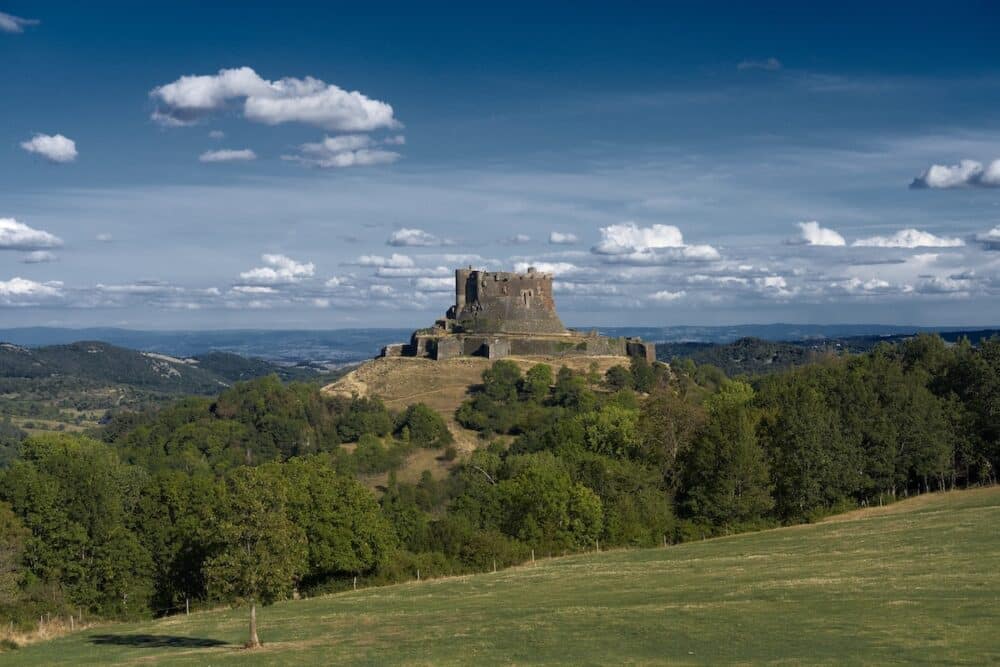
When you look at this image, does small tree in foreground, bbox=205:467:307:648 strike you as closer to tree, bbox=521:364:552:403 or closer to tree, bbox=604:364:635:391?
tree, bbox=521:364:552:403

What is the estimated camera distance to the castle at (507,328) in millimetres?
129750

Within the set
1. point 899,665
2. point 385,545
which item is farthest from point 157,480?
point 899,665

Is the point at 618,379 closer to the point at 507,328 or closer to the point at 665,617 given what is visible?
the point at 507,328

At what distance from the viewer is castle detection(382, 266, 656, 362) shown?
129750mm

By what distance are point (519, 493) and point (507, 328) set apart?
75.2 m

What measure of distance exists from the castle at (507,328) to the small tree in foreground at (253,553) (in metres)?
96.7

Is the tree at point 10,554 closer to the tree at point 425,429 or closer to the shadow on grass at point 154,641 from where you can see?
the shadow on grass at point 154,641

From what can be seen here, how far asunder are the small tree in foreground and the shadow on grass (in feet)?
5.64

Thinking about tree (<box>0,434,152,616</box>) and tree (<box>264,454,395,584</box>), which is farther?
tree (<box>264,454,395,584</box>)

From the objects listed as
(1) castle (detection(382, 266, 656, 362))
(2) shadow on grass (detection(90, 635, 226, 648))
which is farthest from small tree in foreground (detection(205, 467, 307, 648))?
(1) castle (detection(382, 266, 656, 362))

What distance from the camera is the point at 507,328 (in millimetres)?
134250

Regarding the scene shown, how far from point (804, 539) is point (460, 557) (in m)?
16.5

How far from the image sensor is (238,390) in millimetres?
125125

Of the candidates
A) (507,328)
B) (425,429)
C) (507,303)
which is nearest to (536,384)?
(425,429)
